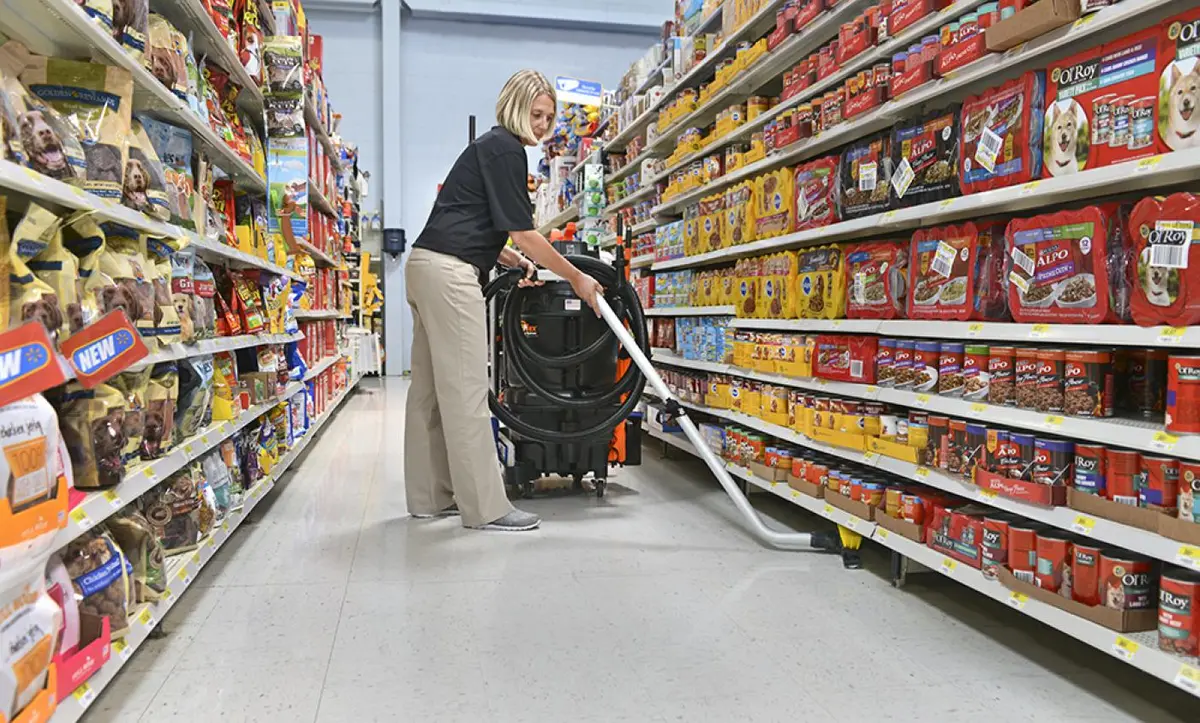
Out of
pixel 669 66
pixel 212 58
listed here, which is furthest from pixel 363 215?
pixel 212 58

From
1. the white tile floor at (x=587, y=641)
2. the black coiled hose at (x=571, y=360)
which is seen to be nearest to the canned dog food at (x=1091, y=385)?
the white tile floor at (x=587, y=641)

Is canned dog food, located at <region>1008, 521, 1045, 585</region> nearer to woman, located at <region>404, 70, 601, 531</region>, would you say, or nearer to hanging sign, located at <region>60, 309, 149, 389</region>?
woman, located at <region>404, 70, 601, 531</region>

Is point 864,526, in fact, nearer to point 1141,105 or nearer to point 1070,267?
point 1070,267

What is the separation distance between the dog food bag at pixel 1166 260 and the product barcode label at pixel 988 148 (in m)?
0.46

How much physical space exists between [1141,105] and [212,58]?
122 inches

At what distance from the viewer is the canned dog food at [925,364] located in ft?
7.83

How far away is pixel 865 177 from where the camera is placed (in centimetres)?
274

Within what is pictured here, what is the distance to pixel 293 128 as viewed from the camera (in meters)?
3.98

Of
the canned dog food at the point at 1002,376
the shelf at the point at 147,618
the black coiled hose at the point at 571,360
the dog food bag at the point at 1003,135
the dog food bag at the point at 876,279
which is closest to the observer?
the shelf at the point at 147,618

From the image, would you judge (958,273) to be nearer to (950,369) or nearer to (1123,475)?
(950,369)

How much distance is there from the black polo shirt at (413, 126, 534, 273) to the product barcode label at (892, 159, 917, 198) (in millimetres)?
1323

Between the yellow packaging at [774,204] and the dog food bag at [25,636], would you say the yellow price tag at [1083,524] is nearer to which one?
the yellow packaging at [774,204]

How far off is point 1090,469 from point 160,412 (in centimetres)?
223

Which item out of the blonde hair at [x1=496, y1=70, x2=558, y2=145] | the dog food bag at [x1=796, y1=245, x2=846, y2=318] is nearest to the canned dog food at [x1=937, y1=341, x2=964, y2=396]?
the dog food bag at [x1=796, y1=245, x2=846, y2=318]
